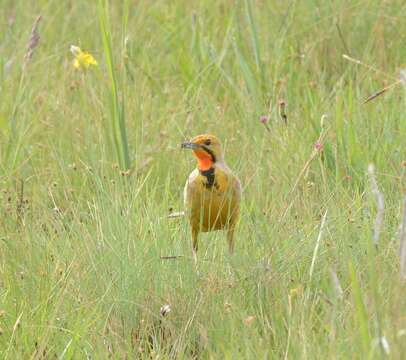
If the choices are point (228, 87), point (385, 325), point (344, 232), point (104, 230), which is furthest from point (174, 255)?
point (228, 87)

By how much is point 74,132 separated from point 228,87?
1.01m

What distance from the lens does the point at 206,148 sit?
4836mm

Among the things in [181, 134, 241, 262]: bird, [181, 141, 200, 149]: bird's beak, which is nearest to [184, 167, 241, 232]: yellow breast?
[181, 134, 241, 262]: bird

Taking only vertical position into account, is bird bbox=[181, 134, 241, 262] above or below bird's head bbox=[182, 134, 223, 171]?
below

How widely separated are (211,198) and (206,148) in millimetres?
234

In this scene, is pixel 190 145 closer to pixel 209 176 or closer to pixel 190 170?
pixel 209 176

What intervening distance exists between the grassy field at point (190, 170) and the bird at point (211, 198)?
67 mm

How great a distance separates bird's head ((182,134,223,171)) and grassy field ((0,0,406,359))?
0.26m

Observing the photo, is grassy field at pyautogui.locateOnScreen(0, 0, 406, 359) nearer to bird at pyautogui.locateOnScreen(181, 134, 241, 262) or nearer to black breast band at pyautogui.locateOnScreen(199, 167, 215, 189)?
bird at pyautogui.locateOnScreen(181, 134, 241, 262)

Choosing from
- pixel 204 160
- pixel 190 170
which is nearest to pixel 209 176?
pixel 204 160

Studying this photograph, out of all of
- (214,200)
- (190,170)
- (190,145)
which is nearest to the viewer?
A: (214,200)

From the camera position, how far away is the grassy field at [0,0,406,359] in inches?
158

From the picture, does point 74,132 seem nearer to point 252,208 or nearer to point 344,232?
point 252,208

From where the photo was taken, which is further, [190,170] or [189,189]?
[190,170]
